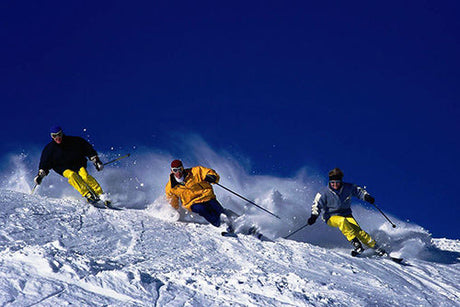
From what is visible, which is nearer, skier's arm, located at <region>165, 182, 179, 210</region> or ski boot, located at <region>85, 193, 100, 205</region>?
skier's arm, located at <region>165, 182, 179, 210</region>

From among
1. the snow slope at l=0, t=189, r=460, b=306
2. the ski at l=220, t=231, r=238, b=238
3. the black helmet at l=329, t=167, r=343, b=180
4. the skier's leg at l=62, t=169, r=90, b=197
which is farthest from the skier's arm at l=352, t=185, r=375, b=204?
the skier's leg at l=62, t=169, r=90, b=197

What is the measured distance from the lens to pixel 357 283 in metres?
5.43

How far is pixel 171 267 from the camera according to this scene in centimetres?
482

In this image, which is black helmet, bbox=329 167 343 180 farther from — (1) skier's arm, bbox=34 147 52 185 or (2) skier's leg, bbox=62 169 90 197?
(1) skier's arm, bbox=34 147 52 185

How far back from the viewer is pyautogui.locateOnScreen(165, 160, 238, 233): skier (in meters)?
7.73

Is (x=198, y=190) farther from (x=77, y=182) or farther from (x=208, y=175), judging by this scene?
(x=77, y=182)

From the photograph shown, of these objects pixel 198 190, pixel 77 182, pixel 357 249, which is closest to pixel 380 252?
pixel 357 249

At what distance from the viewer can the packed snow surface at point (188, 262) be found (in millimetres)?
A: 3771

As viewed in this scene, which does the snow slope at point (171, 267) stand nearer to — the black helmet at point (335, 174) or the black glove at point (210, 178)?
the black glove at point (210, 178)

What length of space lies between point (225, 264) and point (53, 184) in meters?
7.01

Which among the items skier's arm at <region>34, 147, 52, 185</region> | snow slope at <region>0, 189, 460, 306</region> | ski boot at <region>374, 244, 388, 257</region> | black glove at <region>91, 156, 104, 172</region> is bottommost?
snow slope at <region>0, 189, 460, 306</region>

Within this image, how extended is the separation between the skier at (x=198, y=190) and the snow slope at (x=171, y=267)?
30 centimetres

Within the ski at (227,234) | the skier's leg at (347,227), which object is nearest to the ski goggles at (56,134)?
the ski at (227,234)

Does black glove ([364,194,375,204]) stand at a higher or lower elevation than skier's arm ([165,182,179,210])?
higher
